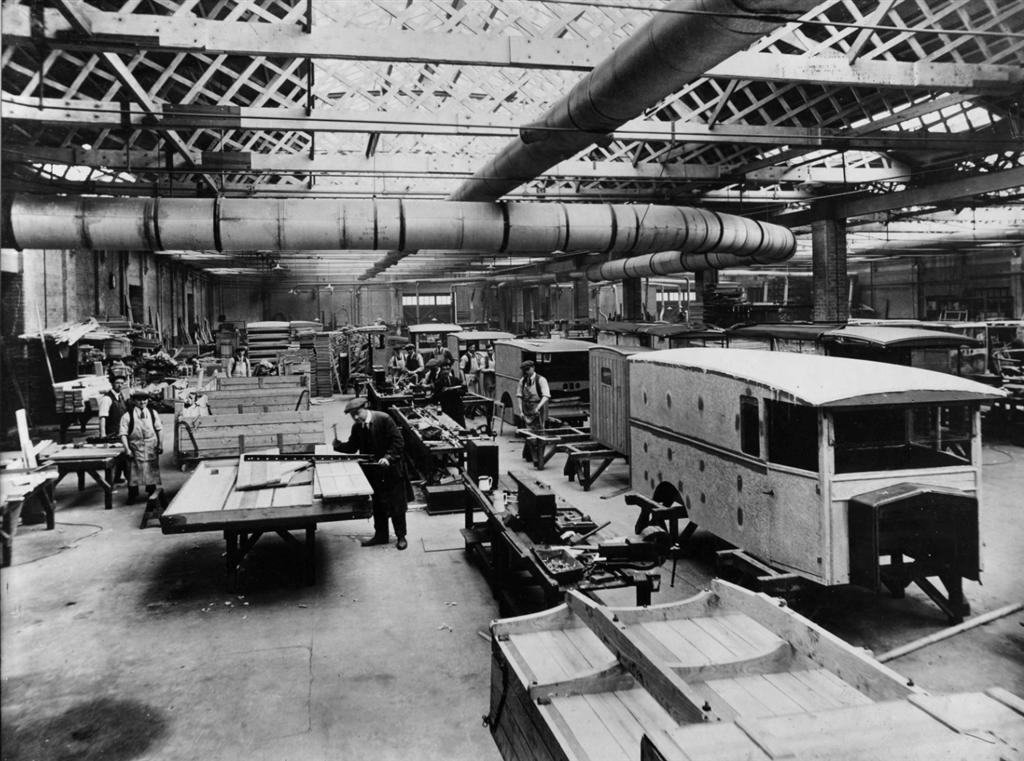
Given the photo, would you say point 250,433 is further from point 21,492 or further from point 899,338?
point 899,338

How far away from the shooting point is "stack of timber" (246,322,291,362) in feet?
78.5

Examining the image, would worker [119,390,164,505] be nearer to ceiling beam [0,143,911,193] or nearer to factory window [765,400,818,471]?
ceiling beam [0,143,911,193]

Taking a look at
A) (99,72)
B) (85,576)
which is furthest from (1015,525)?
(99,72)

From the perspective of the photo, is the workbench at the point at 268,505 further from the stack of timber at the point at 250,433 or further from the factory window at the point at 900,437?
the factory window at the point at 900,437

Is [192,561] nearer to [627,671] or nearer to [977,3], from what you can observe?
[627,671]

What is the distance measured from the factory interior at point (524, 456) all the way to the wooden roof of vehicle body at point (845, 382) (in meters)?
0.05

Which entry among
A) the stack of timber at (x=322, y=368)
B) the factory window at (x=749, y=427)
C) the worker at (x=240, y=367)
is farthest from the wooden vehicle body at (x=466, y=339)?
the factory window at (x=749, y=427)

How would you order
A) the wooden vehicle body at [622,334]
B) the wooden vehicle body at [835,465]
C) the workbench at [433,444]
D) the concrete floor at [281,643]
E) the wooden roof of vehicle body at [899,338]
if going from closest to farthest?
1. the concrete floor at [281,643]
2. the wooden vehicle body at [835,465]
3. the workbench at [433,444]
4. the wooden roof of vehicle body at [899,338]
5. the wooden vehicle body at [622,334]

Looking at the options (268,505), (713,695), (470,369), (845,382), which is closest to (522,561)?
(268,505)

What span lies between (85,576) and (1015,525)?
11.4 metres

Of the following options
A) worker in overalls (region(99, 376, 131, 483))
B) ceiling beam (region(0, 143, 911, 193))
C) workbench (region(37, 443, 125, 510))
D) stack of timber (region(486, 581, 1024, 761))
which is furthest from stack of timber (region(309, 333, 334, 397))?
stack of timber (region(486, 581, 1024, 761))

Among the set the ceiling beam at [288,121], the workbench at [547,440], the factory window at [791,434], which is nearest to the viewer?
the factory window at [791,434]

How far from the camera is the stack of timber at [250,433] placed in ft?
34.8


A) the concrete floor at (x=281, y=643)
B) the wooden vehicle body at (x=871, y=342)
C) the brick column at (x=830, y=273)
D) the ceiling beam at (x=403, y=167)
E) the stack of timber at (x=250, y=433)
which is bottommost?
the concrete floor at (x=281, y=643)
